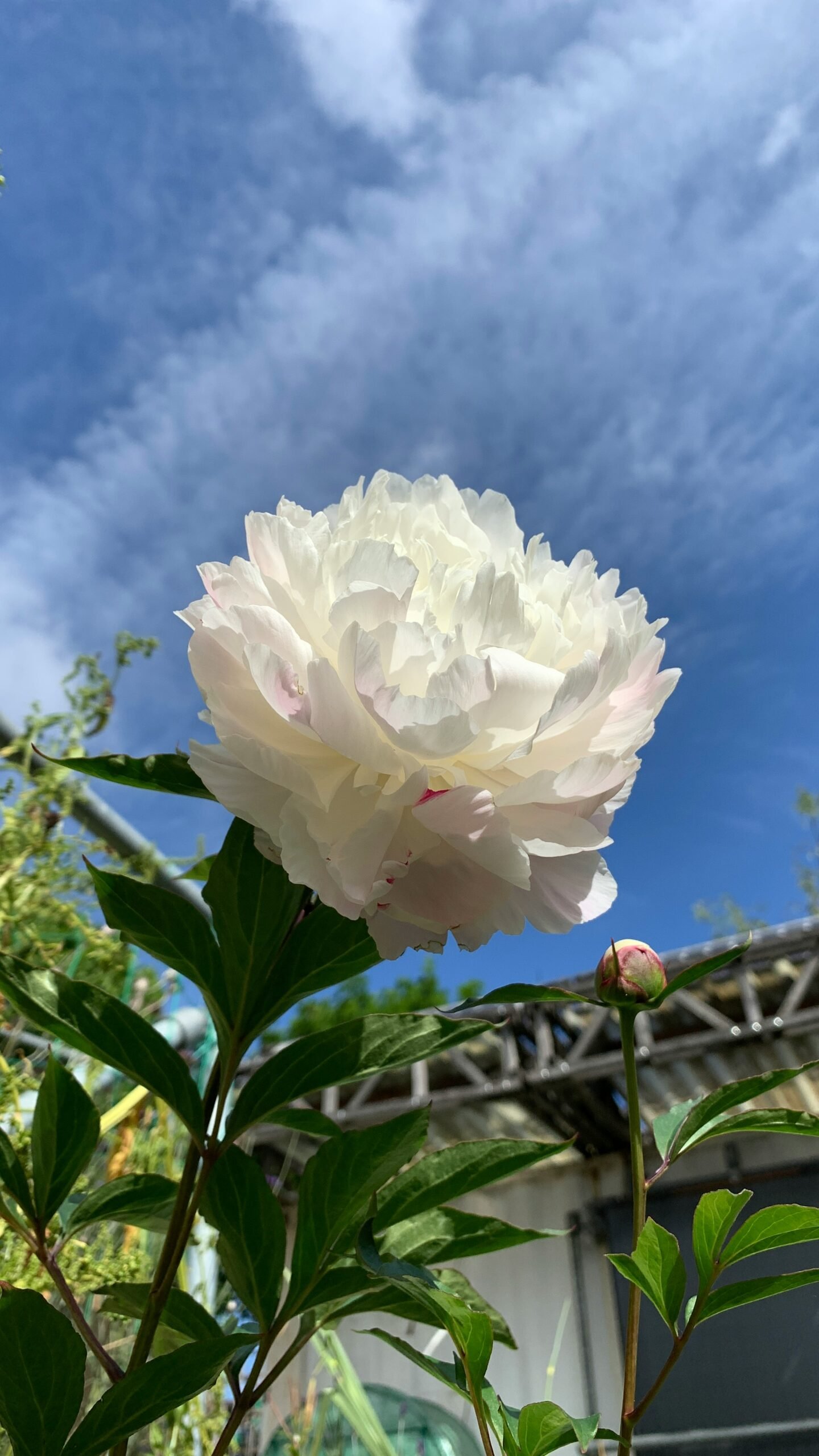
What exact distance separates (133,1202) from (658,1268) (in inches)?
9.9

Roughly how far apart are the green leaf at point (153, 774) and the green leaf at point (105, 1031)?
0.09 metres

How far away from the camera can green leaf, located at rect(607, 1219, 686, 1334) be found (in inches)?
13.4

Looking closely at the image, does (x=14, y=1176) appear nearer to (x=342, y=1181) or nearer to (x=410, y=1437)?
(x=342, y=1181)

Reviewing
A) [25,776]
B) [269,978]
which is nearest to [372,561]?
[269,978]

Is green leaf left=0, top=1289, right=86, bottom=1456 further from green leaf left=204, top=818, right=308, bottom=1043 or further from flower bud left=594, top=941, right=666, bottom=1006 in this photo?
flower bud left=594, top=941, right=666, bottom=1006

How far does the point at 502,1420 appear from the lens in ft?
1.09

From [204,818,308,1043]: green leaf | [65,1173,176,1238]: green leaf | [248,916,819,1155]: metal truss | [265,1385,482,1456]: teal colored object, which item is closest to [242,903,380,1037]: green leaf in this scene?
[204,818,308,1043]: green leaf

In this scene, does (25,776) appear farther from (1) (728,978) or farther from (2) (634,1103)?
(1) (728,978)

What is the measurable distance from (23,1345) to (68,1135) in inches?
3.8

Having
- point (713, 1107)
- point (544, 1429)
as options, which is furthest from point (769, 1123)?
point (544, 1429)

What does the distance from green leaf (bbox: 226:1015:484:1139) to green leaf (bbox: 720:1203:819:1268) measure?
5.1 inches

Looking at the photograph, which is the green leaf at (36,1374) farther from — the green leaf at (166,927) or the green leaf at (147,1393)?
the green leaf at (166,927)

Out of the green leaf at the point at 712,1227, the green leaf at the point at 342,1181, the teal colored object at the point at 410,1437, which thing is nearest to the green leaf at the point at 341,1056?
the green leaf at the point at 342,1181

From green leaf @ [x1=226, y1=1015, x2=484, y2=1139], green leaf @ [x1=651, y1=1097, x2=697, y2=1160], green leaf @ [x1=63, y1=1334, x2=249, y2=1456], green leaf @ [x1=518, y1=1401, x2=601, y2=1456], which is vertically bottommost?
green leaf @ [x1=518, y1=1401, x2=601, y2=1456]
